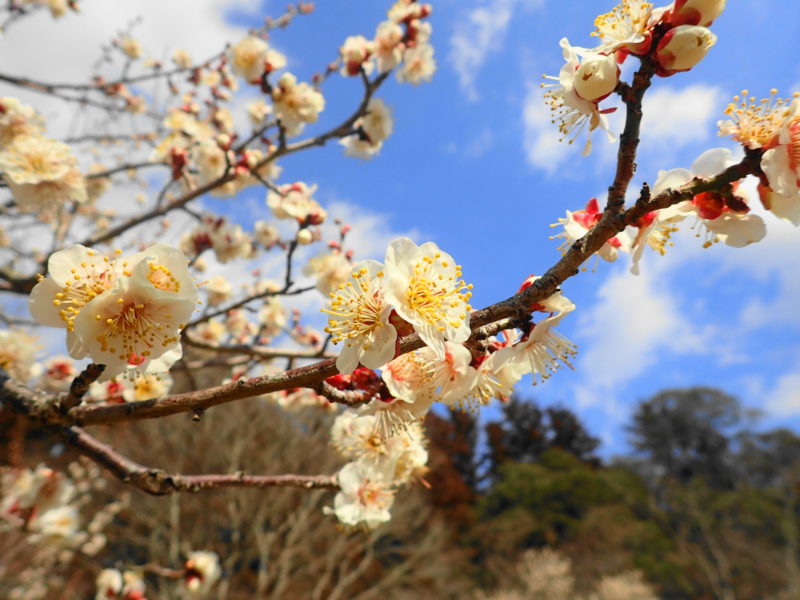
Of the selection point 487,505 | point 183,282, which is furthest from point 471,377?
point 487,505

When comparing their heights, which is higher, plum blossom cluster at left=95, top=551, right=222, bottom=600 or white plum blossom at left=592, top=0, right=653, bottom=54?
white plum blossom at left=592, top=0, right=653, bottom=54

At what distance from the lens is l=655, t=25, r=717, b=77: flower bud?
0.75m

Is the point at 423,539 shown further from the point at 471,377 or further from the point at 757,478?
the point at 757,478

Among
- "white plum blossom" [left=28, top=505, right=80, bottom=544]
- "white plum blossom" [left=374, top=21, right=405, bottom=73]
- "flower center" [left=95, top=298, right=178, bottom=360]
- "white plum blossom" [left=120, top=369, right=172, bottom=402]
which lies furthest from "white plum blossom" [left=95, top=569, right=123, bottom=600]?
"white plum blossom" [left=374, top=21, right=405, bottom=73]

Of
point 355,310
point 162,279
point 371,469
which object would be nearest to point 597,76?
point 355,310

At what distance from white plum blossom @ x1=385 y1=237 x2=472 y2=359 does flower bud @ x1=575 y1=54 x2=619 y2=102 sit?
341 mm

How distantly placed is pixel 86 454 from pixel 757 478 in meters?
22.4

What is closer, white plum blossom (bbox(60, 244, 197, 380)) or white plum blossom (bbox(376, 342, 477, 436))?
white plum blossom (bbox(60, 244, 197, 380))

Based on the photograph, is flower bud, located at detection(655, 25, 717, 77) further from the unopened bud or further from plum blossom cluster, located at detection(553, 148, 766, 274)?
the unopened bud

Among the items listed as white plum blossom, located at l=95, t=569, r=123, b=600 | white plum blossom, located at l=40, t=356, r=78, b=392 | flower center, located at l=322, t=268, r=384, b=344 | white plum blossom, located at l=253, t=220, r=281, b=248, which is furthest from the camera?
white plum blossom, located at l=253, t=220, r=281, b=248

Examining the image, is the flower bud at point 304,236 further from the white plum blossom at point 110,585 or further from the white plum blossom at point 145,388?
the white plum blossom at point 110,585

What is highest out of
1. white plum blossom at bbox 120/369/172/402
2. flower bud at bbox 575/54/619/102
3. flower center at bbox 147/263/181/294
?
white plum blossom at bbox 120/369/172/402

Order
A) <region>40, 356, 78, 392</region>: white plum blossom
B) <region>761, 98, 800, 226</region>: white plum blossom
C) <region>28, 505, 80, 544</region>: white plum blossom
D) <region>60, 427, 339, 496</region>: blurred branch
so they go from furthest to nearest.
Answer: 1. <region>28, 505, 80, 544</region>: white plum blossom
2. <region>40, 356, 78, 392</region>: white plum blossom
3. <region>60, 427, 339, 496</region>: blurred branch
4. <region>761, 98, 800, 226</region>: white plum blossom

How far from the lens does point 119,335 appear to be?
0.80m
